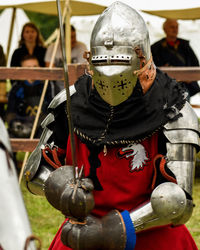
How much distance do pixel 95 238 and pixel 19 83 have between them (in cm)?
499

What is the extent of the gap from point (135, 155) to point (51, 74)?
302 cm

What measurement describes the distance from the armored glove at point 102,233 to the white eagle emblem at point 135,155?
0.25 metres

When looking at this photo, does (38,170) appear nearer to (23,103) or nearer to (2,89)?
(23,103)

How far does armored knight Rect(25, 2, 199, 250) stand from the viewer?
8.61 ft

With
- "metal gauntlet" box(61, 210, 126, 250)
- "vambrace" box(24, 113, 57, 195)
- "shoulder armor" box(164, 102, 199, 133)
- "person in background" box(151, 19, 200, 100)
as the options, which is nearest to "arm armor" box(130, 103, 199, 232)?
"shoulder armor" box(164, 102, 199, 133)

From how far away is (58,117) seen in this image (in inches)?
119

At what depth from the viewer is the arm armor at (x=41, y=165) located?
2.98 m

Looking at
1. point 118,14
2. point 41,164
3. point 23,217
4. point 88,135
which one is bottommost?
point 41,164

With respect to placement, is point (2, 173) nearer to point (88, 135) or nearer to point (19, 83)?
point (88, 135)

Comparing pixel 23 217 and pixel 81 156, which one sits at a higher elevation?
pixel 23 217

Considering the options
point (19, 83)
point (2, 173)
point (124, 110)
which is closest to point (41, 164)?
point (124, 110)

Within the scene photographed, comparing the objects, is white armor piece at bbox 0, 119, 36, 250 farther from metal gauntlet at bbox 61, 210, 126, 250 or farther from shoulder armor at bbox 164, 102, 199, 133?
shoulder armor at bbox 164, 102, 199, 133

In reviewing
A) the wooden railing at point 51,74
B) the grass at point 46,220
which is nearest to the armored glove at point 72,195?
the grass at point 46,220

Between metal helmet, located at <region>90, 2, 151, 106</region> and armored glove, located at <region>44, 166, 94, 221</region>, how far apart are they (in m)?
0.46
